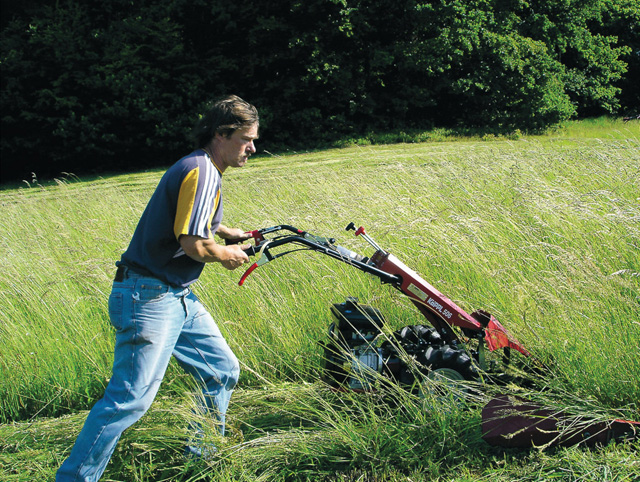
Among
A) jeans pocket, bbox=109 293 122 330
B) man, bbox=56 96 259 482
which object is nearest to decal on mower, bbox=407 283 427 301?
man, bbox=56 96 259 482

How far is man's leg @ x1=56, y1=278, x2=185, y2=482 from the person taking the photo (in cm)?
264

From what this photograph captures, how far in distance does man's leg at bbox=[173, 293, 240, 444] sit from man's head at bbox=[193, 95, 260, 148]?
32.4 inches

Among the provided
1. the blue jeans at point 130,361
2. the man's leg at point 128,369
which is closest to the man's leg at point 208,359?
the blue jeans at point 130,361

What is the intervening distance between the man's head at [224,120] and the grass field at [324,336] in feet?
4.18

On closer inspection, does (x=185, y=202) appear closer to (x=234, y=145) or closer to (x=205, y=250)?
(x=205, y=250)

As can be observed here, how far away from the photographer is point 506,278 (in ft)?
13.7

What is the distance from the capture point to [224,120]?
2.89 m

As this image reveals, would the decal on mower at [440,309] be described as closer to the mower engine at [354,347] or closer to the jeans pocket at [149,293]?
the mower engine at [354,347]

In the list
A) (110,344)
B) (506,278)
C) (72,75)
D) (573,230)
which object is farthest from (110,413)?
(72,75)

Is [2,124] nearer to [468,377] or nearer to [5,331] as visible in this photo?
[5,331]

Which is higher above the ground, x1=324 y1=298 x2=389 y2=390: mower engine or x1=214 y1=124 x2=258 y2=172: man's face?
x1=214 y1=124 x2=258 y2=172: man's face

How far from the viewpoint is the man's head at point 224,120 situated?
9.48 feet

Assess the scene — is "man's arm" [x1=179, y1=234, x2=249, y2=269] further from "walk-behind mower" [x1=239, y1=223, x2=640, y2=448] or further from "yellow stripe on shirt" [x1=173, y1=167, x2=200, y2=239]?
"walk-behind mower" [x1=239, y1=223, x2=640, y2=448]

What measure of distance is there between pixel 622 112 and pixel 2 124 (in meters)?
25.2
